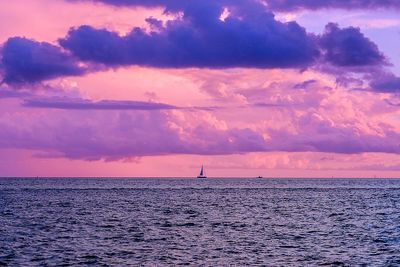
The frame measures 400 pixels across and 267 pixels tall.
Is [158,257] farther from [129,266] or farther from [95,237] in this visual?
[95,237]

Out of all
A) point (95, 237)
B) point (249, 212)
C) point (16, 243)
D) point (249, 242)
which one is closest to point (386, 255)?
point (249, 242)

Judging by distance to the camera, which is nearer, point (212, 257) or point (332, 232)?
point (212, 257)

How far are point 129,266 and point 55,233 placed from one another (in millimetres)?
27506

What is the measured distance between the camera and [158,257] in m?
58.6

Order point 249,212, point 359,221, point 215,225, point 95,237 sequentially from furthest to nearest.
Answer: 1. point 249,212
2. point 359,221
3. point 215,225
4. point 95,237

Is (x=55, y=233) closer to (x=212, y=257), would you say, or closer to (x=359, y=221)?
(x=212, y=257)

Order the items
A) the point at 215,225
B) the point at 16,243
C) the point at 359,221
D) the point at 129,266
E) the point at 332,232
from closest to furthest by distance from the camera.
Result: the point at 129,266, the point at 16,243, the point at 332,232, the point at 215,225, the point at 359,221

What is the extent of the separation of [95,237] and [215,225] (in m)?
21.6

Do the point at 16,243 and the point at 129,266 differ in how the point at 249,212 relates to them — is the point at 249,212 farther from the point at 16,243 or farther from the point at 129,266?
the point at 129,266

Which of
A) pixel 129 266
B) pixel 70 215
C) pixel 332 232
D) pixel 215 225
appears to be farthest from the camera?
Answer: pixel 70 215

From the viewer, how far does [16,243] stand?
6775 cm

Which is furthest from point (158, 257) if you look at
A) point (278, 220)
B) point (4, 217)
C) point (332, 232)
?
point (4, 217)

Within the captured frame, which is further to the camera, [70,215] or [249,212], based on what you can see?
[249,212]

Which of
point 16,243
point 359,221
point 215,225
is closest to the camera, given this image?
point 16,243
